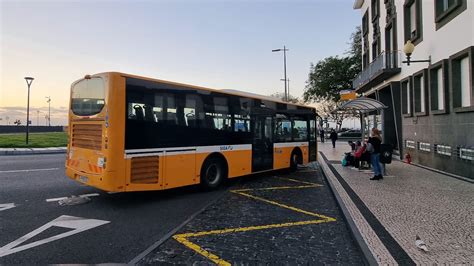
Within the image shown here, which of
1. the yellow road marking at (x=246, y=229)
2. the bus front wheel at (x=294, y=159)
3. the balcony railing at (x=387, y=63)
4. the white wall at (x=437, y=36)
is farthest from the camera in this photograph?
the balcony railing at (x=387, y=63)

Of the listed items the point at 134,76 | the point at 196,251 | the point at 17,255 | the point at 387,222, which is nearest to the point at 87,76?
the point at 134,76

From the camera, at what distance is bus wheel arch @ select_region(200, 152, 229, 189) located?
901 centimetres

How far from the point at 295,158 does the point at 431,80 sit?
646 centimetres

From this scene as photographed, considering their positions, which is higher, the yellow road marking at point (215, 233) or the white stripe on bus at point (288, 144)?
the white stripe on bus at point (288, 144)

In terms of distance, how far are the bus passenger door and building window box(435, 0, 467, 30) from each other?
7345 mm

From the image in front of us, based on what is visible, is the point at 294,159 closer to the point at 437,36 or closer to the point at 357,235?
the point at 437,36

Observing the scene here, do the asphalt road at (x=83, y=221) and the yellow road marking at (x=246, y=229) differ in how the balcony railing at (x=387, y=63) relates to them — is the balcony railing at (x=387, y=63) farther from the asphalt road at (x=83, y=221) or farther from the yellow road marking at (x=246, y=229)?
the yellow road marking at (x=246, y=229)

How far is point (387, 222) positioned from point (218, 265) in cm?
331

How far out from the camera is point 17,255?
4.30 m

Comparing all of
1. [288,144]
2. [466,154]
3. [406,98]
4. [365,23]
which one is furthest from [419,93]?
[365,23]

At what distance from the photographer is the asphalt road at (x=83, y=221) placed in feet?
14.5

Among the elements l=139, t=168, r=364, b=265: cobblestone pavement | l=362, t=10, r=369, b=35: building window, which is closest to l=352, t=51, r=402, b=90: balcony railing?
l=362, t=10, r=369, b=35: building window

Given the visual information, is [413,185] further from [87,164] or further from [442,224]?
[87,164]

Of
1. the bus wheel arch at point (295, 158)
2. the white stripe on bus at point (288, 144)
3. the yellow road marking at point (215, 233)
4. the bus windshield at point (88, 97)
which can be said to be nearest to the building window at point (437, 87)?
the white stripe on bus at point (288, 144)
